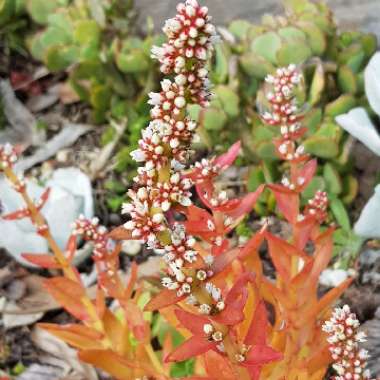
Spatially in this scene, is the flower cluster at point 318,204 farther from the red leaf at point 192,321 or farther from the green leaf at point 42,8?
the green leaf at point 42,8

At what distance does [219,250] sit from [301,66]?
2.28ft

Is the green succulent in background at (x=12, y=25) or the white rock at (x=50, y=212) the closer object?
the white rock at (x=50, y=212)

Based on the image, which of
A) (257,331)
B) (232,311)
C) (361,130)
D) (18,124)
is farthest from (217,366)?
(18,124)

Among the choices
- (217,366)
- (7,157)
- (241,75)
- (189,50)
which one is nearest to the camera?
(189,50)

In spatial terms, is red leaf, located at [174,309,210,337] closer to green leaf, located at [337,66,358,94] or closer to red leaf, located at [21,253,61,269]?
red leaf, located at [21,253,61,269]

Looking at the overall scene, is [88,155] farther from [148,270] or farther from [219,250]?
[219,250]

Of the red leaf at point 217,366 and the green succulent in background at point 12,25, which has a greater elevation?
the red leaf at point 217,366

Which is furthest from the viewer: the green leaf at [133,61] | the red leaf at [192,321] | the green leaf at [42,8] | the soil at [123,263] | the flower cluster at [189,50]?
the green leaf at [42,8]

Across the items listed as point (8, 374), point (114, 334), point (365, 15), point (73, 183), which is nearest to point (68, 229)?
point (73, 183)

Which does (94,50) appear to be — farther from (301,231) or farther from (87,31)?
(301,231)

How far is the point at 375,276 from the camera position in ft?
4.99

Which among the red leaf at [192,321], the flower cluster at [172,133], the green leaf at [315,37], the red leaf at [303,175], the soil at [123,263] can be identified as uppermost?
the flower cluster at [172,133]

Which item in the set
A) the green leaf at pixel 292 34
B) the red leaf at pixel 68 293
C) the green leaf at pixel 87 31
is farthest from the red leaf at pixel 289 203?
the green leaf at pixel 87 31

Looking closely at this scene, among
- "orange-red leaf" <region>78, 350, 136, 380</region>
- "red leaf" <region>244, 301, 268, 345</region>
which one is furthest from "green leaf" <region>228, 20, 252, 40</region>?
"red leaf" <region>244, 301, 268, 345</region>
